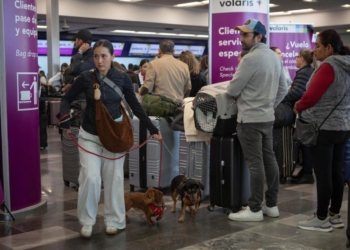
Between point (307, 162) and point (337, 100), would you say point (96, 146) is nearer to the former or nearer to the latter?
point (337, 100)

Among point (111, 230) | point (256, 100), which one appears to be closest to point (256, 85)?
point (256, 100)

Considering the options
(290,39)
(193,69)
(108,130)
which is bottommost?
(108,130)

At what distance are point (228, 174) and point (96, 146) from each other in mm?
1320

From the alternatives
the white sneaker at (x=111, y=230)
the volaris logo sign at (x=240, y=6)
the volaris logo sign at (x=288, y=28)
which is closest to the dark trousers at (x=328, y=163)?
the white sneaker at (x=111, y=230)

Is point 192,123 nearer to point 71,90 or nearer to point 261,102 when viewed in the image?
point 261,102

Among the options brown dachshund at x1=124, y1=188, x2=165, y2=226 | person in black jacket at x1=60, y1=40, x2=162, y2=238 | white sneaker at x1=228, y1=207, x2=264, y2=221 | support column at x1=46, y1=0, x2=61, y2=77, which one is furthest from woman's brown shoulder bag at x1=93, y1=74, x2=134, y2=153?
support column at x1=46, y1=0, x2=61, y2=77

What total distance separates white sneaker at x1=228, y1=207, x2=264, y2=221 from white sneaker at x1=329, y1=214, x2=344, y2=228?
1.97 feet

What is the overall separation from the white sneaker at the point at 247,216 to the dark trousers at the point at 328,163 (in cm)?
54

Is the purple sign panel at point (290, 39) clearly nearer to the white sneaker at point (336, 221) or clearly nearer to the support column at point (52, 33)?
the white sneaker at point (336, 221)

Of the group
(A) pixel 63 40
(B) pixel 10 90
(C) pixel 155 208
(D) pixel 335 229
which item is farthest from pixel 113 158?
(A) pixel 63 40

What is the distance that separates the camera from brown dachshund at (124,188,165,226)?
14.5 ft

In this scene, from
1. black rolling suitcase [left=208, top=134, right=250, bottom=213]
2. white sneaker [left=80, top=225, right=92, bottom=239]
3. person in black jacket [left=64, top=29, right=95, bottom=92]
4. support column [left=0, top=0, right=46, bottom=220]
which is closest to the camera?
white sneaker [left=80, top=225, right=92, bottom=239]

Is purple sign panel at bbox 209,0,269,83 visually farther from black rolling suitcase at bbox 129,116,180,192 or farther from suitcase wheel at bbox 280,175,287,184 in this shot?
suitcase wheel at bbox 280,175,287,184

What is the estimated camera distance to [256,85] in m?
4.47
